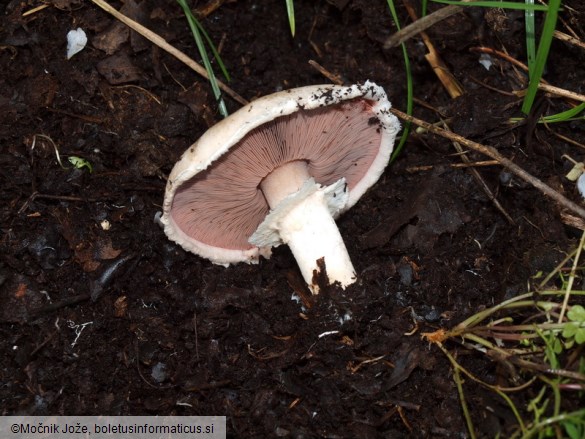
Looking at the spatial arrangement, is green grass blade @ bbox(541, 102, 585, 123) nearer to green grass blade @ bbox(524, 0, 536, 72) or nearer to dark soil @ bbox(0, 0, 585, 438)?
dark soil @ bbox(0, 0, 585, 438)

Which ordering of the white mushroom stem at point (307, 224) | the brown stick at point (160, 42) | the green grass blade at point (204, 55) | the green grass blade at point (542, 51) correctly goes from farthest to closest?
1. the brown stick at point (160, 42)
2. the green grass blade at point (204, 55)
3. the white mushroom stem at point (307, 224)
4. the green grass blade at point (542, 51)

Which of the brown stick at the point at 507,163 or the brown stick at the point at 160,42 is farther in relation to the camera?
the brown stick at the point at 160,42

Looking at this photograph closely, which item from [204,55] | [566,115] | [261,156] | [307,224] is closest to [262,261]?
[307,224]

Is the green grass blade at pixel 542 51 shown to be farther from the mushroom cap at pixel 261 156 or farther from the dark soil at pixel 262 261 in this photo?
the mushroom cap at pixel 261 156

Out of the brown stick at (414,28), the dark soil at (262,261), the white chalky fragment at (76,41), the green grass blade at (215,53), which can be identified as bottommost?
the dark soil at (262,261)

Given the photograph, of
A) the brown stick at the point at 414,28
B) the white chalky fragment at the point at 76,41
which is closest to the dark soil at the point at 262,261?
the white chalky fragment at the point at 76,41

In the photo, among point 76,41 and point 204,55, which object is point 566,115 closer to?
point 204,55

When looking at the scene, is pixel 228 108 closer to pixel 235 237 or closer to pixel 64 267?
pixel 235 237
